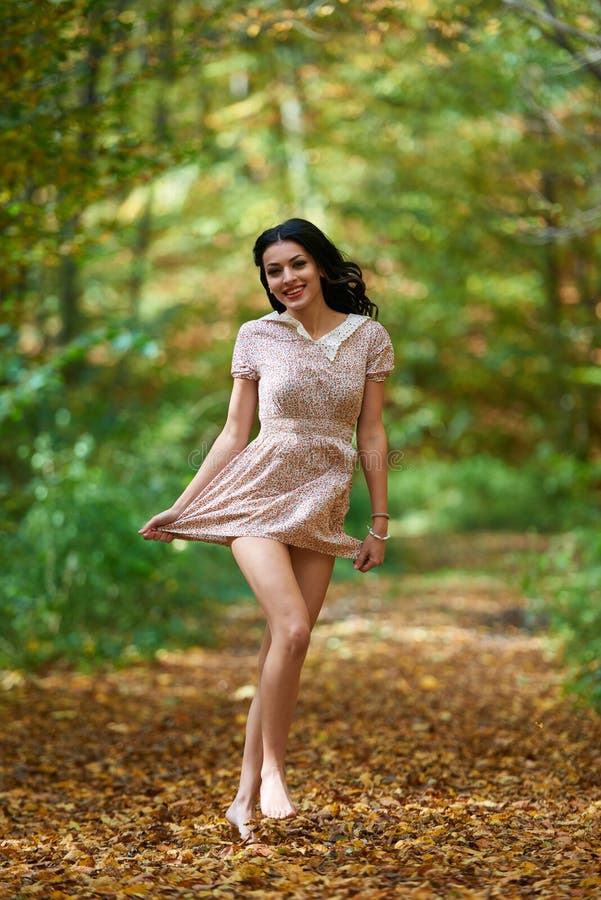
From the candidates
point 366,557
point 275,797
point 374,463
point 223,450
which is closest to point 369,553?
point 366,557

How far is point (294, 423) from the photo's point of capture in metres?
3.39

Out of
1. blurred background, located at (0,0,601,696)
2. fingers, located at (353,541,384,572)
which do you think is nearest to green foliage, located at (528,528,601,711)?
blurred background, located at (0,0,601,696)

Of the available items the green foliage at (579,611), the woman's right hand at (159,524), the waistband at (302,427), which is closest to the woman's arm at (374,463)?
the waistband at (302,427)

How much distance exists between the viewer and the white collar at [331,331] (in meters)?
3.47

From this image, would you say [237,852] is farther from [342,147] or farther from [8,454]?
[342,147]

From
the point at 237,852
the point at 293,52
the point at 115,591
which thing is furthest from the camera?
the point at 293,52

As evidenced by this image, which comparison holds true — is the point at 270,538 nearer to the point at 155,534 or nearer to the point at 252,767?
the point at 155,534

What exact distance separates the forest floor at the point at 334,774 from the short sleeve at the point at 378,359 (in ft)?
4.68

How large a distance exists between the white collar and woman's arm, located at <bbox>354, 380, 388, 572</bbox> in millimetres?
181

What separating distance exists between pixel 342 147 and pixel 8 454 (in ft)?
21.7

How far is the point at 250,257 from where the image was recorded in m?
13.5

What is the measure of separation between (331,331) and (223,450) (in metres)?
0.53

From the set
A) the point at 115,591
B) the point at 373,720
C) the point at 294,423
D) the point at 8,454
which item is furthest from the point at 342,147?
the point at 294,423

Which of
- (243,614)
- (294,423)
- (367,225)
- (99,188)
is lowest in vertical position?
(243,614)
